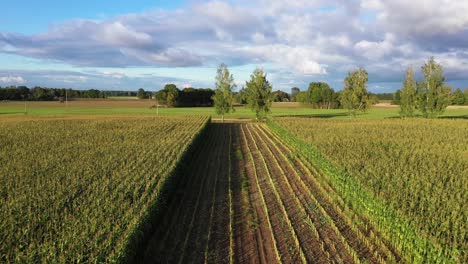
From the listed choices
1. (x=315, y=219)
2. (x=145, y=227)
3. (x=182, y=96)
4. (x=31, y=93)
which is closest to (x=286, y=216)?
(x=315, y=219)

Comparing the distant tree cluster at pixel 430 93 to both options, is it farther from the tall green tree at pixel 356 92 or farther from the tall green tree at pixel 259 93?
the tall green tree at pixel 259 93

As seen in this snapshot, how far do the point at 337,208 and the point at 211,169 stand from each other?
29.9 feet

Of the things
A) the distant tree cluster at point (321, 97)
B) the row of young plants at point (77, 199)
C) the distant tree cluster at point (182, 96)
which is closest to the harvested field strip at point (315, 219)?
the row of young plants at point (77, 199)

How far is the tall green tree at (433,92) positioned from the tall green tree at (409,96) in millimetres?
2005

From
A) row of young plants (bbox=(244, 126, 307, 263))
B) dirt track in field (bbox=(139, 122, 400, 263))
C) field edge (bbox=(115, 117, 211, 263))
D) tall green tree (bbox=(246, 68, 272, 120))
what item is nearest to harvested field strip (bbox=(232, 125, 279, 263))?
dirt track in field (bbox=(139, 122, 400, 263))

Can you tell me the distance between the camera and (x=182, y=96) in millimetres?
112188

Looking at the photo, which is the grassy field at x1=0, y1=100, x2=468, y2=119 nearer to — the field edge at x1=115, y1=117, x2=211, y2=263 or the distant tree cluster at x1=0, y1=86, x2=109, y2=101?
the distant tree cluster at x1=0, y1=86, x2=109, y2=101

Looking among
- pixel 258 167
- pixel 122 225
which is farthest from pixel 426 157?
pixel 122 225

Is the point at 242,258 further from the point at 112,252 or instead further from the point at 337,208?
the point at 337,208

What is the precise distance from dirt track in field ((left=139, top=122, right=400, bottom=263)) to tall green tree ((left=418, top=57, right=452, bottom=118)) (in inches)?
1666

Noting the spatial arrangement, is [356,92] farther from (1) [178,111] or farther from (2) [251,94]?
(1) [178,111]

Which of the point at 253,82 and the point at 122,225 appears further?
the point at 253,82

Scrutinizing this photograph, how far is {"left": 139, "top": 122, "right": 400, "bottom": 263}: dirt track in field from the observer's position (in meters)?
9.36

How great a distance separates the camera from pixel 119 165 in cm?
1606
